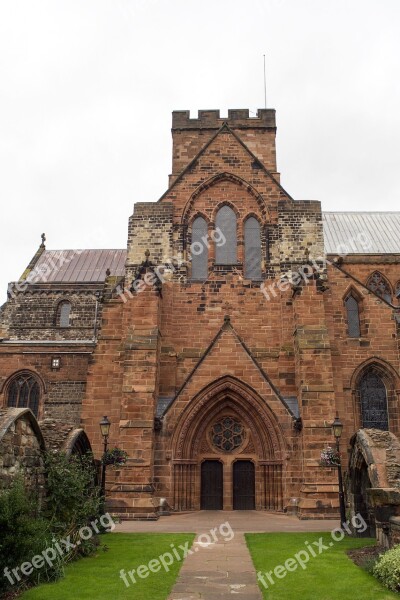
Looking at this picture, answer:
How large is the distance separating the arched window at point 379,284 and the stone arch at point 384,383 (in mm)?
9968

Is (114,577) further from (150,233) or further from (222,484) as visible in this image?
(150,233)

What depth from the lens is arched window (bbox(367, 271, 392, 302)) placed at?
34094 mm

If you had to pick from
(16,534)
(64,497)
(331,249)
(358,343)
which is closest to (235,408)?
(358,343)

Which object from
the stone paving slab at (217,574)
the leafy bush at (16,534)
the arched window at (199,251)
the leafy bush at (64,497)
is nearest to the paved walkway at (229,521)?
the stone paving slab at (217,574)

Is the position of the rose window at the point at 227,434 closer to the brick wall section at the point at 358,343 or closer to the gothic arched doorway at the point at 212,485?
the gothic arched doorway at the point at 212,485

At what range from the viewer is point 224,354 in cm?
2239

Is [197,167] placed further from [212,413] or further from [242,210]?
[212,413]

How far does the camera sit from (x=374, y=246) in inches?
1449

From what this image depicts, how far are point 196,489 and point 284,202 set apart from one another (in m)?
13.5

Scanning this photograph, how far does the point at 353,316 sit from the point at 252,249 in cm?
584

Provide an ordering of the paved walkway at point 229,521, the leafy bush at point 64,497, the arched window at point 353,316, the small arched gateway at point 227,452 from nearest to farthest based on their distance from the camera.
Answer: the leafy bush at point 64,497
the paved walkway at point 229,521
the small arched gateway at point 227,452
the arched window at point 353,316

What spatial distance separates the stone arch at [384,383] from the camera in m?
24.6

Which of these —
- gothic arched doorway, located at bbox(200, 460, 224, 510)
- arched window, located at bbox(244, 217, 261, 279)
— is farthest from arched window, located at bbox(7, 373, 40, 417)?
arched window, located at bbox(244, 217, 261, 279)

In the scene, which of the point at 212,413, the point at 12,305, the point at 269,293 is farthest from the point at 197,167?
the point at 12,305
